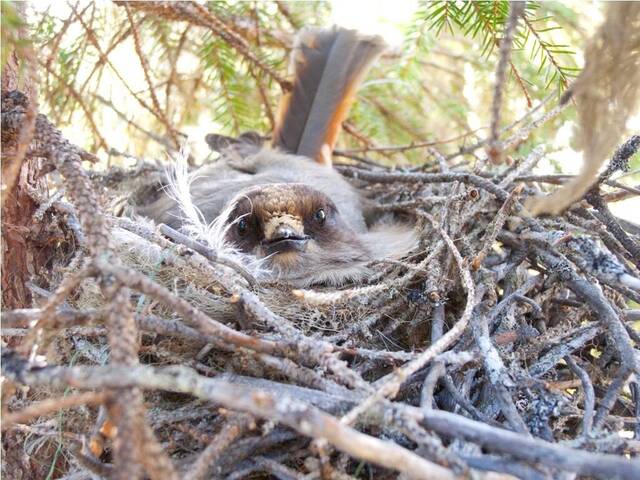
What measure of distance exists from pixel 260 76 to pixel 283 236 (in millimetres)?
1021

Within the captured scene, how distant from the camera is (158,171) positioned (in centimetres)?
316

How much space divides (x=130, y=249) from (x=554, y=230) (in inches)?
54.4

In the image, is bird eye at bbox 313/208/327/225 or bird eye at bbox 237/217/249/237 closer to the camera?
bird eye at bbox 237/217/249/237

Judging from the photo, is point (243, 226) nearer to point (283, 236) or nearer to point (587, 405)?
point (283, 236)

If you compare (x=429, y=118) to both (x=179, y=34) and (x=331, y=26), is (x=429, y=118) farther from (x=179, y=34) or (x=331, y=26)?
(x=179, y=34)

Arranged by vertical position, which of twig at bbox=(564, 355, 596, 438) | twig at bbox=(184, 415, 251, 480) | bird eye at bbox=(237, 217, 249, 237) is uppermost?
twig at bbox=(564, 355, 596, 438)

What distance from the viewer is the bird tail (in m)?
3.24

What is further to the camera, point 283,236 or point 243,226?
point 243,226

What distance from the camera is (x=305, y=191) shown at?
2590 mm

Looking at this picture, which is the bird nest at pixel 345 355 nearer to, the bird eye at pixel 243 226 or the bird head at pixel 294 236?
the bird head at pixel 294 236

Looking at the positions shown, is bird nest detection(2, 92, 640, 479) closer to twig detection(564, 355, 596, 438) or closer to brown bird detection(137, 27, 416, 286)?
twig detection(564, 355, 596, 438)

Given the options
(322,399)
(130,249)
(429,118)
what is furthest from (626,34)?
(429,118)

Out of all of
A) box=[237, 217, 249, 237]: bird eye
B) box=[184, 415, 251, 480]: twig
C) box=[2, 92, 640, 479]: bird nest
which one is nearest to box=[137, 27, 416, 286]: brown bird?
box=[237, 217, 249, 237]: bird eye

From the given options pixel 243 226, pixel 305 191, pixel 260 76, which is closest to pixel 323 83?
pixel 260 76
